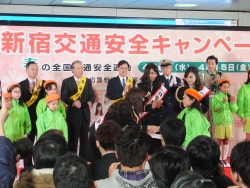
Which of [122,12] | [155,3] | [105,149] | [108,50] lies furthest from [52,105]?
[122,12]

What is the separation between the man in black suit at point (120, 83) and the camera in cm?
644

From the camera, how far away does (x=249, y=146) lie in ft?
7.09

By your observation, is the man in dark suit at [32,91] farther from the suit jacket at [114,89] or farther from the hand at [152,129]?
the hand at [152,129]

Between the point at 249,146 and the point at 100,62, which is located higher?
the point at 100,62

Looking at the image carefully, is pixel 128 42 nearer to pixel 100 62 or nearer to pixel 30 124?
pixel 100 62

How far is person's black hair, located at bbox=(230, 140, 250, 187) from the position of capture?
1993mm

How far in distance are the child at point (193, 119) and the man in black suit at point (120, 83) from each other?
4.90 ft

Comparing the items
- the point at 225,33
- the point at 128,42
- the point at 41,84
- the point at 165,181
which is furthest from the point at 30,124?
the point at 165,181

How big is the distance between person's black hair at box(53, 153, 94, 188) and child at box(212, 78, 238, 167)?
4.49 meters

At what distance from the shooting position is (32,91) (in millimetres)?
6125

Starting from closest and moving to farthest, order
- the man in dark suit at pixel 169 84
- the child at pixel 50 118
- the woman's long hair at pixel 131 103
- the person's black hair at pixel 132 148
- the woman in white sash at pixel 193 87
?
the person's black hair at pixel 132 148, the woman's long hair at pixel 131 103, the child at pixel 50 118, the woman in white sash at pixel 193 87, the man in dark suit at pixel 169 84

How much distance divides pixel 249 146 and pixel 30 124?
403 centimetres

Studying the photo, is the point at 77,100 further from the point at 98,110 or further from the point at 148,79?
the point at 148,79

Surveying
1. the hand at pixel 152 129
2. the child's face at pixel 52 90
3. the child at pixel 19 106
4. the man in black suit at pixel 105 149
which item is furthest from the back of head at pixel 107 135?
the child's face at pixel 52 90
